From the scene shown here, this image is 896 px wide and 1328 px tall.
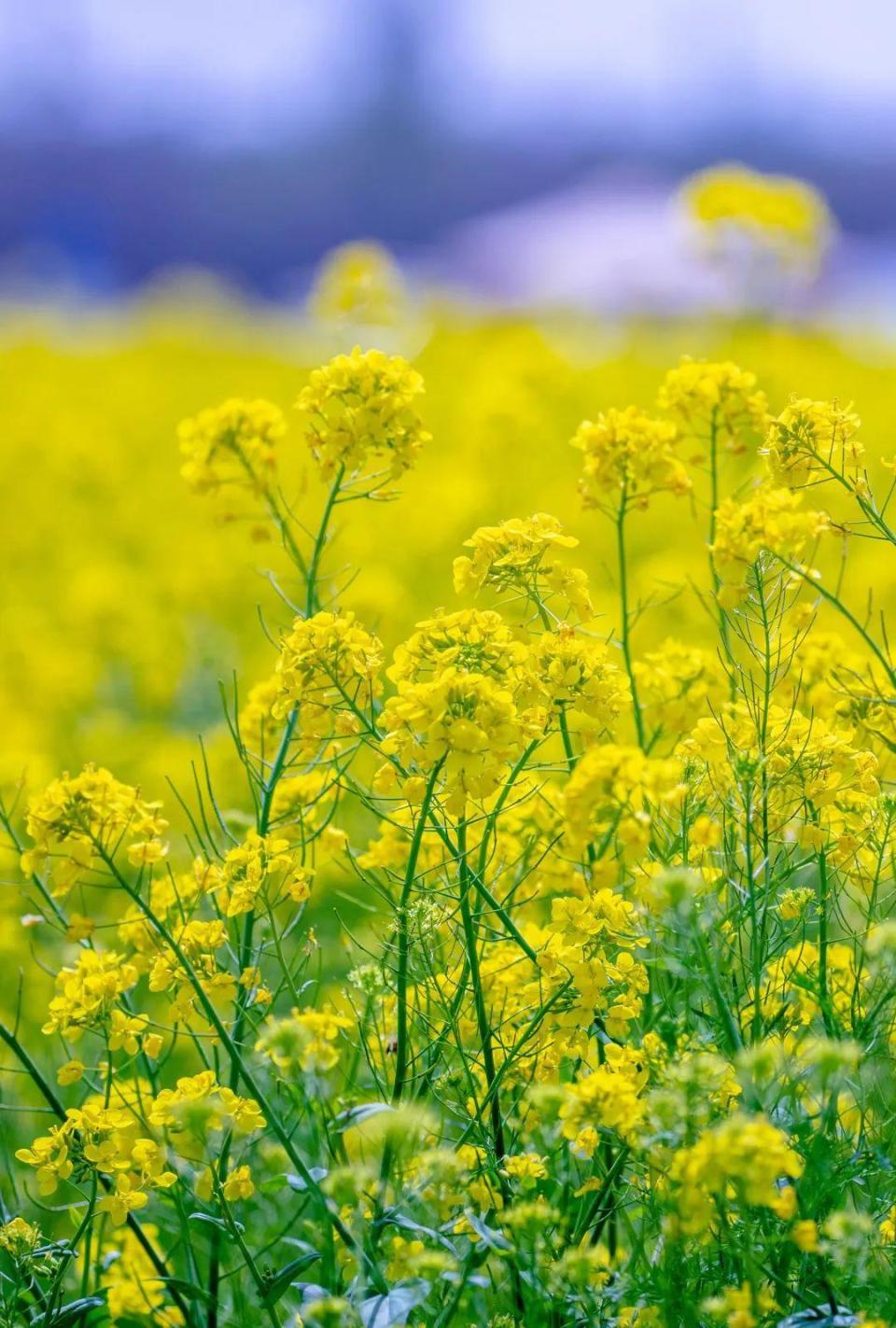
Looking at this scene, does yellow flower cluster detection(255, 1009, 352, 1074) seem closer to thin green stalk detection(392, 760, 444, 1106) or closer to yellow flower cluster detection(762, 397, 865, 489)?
thin green stalk detection(392, 760, 444, 1106)

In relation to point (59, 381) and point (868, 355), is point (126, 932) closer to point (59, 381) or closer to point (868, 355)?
point (59, 381)

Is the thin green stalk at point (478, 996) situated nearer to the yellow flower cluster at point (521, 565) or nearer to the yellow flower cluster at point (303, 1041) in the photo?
the yellow flower cluster at point (303, 1041)

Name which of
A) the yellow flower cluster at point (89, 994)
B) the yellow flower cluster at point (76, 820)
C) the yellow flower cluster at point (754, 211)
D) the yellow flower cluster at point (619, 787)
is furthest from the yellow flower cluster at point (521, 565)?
the yellow flower cluster at point (754, 211)

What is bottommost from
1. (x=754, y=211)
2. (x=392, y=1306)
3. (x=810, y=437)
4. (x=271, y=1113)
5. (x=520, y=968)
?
(x=392, y=1306)

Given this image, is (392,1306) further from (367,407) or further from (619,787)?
(367,407)

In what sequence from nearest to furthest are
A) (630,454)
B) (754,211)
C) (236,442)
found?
(630,454) → (236,442) → (754,211)

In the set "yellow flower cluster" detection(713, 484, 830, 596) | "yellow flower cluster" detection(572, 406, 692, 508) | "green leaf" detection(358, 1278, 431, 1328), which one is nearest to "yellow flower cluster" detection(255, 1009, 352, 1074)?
"green leaf" detection(358, 1278, 431, 1328)

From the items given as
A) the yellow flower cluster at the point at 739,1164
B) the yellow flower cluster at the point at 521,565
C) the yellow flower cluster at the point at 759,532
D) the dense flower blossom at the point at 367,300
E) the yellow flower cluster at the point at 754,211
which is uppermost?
A: the yellow flower cluster at the point at 754,211

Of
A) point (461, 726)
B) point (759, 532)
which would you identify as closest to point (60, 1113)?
point (461, 726)

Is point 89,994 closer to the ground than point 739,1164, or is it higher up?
higher up

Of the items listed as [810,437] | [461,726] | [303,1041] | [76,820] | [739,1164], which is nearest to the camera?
[739,1164]

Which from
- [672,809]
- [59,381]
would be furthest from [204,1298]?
[59,381]

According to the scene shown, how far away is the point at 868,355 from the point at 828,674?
8608mm

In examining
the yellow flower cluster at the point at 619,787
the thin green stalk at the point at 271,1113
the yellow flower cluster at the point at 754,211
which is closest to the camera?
the thin green stalk at the point at 271,1113
